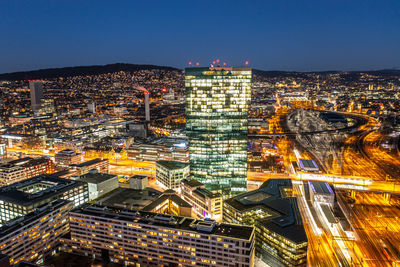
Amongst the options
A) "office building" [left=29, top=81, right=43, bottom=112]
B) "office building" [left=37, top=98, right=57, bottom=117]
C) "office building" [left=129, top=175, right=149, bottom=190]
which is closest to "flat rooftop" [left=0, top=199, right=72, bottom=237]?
"office building" [left=129, top=175, right=149, bottom=190]

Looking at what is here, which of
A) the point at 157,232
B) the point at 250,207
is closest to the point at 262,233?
the point at 250,207

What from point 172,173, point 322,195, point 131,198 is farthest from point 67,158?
point 322,195

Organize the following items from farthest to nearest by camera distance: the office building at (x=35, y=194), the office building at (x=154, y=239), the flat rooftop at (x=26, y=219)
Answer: the office building at (x=35, y=194) < the flat rooftop at (x=26, y=219) < the office building at (x=154, y=239)

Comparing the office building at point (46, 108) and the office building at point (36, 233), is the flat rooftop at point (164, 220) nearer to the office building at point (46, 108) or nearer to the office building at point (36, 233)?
the office building at point (36, 233)

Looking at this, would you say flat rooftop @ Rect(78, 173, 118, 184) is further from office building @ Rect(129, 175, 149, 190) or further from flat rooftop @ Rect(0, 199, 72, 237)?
flat rooftop @ Rect(0, 199, 72, 237)

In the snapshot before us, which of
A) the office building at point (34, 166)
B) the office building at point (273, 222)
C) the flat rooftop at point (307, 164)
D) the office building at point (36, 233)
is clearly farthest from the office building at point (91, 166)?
the flat rooftop at point (307, 164)

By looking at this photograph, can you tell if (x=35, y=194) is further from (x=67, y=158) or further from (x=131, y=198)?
(x=67, y=158)

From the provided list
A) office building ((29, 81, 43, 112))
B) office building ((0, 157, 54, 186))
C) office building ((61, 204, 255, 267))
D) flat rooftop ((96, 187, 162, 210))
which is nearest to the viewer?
office building ((61, 204, 255, 267))

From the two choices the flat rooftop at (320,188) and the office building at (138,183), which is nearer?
the flat rooftop at (320,188)
